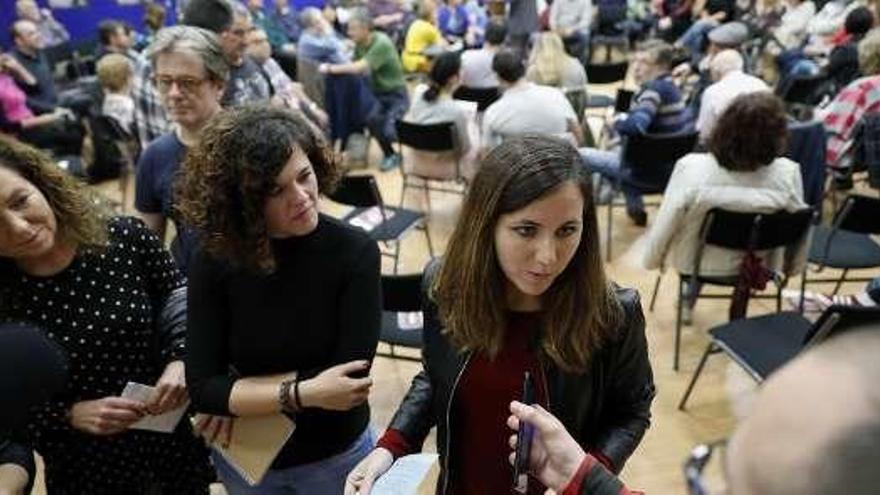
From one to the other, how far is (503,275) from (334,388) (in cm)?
43

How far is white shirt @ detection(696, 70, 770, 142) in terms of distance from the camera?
15.9ft

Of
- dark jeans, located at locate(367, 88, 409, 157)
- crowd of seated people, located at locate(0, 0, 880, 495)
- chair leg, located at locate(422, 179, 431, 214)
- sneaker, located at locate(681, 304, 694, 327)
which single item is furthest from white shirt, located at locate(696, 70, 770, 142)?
crowd of seated people, located at locate(0, 0, 880, 495)

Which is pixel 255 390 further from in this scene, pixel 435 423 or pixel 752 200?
pixel 752 200

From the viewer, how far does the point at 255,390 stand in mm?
1521

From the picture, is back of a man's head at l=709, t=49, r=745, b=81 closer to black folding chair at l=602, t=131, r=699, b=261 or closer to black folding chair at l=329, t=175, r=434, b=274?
black folding chair at l=602, t=131, r=699, b=261

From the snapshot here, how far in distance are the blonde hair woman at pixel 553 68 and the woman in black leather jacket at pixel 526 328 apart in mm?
4929

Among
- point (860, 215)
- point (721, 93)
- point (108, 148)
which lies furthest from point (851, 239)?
point (108, 148)

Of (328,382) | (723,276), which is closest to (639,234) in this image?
(723,276)

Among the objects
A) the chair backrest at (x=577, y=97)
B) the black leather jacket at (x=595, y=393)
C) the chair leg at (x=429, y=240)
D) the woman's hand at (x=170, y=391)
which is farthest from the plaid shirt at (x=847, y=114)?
the woman's hand at (x=170, y=391)

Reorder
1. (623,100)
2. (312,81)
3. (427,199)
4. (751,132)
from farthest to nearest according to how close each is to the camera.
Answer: (312,81), (623,100), (427,199), (751,132)

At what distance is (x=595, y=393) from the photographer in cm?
146

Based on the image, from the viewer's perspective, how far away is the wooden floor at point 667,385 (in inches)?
122

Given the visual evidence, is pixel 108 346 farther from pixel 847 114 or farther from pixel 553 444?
pixel 847 114

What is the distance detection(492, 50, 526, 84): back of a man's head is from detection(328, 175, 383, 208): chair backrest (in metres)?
1.41
